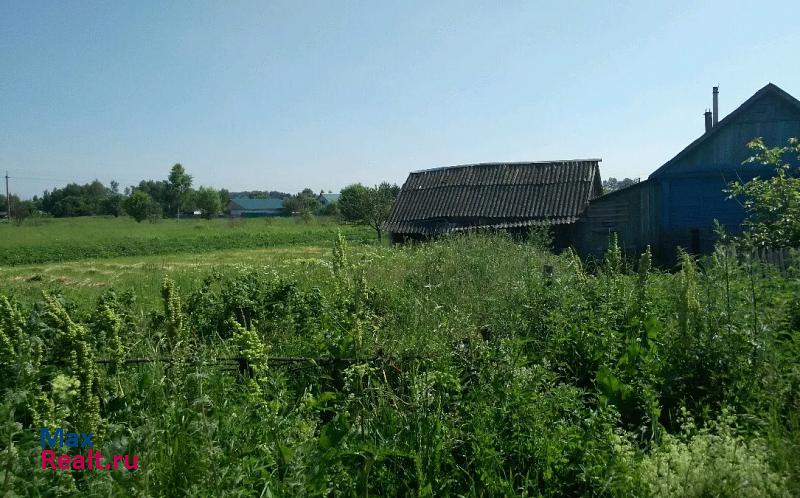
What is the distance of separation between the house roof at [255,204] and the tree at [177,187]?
2486cm

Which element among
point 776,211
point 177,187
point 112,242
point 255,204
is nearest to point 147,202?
point 177,187

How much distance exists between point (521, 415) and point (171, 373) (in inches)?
93.8

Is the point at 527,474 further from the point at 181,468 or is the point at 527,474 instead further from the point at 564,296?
the point at 564,296

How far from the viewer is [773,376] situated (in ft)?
11.6

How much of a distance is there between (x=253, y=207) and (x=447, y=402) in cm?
12213

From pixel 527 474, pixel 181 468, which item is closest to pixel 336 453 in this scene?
pixel 181 468

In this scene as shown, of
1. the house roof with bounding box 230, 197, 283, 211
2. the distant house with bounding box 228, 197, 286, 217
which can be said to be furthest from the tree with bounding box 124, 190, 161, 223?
the house roof with bounding box 230, 197, 283, 211

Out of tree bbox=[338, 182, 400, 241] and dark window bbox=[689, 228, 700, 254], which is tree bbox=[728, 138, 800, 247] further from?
tree bbox=[338, 182, 400, 241]

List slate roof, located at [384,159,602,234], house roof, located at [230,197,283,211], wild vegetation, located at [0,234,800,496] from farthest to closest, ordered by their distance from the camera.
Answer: house roof, located at [230,197,283,211], slate roof, located at [384,159,602,234], wild vegetation, located at [0,234,800,496]


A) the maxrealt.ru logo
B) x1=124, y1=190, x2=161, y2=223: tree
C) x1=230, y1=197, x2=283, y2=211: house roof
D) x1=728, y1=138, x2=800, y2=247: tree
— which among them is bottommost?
the maxrealt.ru logo

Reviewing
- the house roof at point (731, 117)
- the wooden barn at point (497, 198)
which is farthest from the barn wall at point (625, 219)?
the wooden barn at point (497, 198)

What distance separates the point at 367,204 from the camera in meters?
48.1

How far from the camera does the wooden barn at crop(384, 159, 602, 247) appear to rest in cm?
2183

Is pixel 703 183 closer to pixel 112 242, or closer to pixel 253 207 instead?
pixel 112 242
